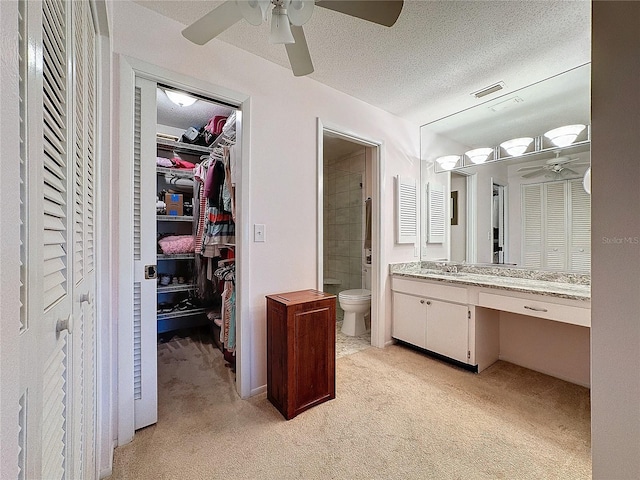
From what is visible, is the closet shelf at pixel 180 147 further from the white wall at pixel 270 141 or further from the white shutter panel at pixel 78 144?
the white shutter panel at pixel 78 144

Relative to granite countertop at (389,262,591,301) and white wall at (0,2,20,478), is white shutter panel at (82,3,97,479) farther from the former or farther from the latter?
granite countertop at (389,262,591,301)

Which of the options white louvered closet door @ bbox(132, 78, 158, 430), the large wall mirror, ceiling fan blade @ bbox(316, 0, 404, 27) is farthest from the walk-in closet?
the large wall mirror

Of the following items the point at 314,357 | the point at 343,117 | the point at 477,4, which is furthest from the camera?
the point at 343,117

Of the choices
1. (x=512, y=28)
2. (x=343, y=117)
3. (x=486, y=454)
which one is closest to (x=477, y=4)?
(x=512, y=28)

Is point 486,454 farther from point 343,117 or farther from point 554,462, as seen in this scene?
point 343,117

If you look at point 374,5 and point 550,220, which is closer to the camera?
point 374,5

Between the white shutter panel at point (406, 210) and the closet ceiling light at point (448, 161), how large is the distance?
13.8 inches

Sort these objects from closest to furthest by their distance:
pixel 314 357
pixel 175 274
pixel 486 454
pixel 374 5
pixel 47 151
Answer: pixel 47 151
pixel 374 5
pixel 486 454
pixel 314 357
pixel 175 274

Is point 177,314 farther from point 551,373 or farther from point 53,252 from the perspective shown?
Answer: point 551,373

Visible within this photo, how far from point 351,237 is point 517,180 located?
7.53 feet

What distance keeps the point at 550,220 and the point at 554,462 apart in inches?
68.8

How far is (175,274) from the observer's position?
3100 millimetres

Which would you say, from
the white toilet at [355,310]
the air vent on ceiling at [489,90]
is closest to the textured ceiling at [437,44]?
the air vent on ceiling at [489,90]

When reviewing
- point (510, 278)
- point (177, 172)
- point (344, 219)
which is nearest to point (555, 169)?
point (510, 278)
